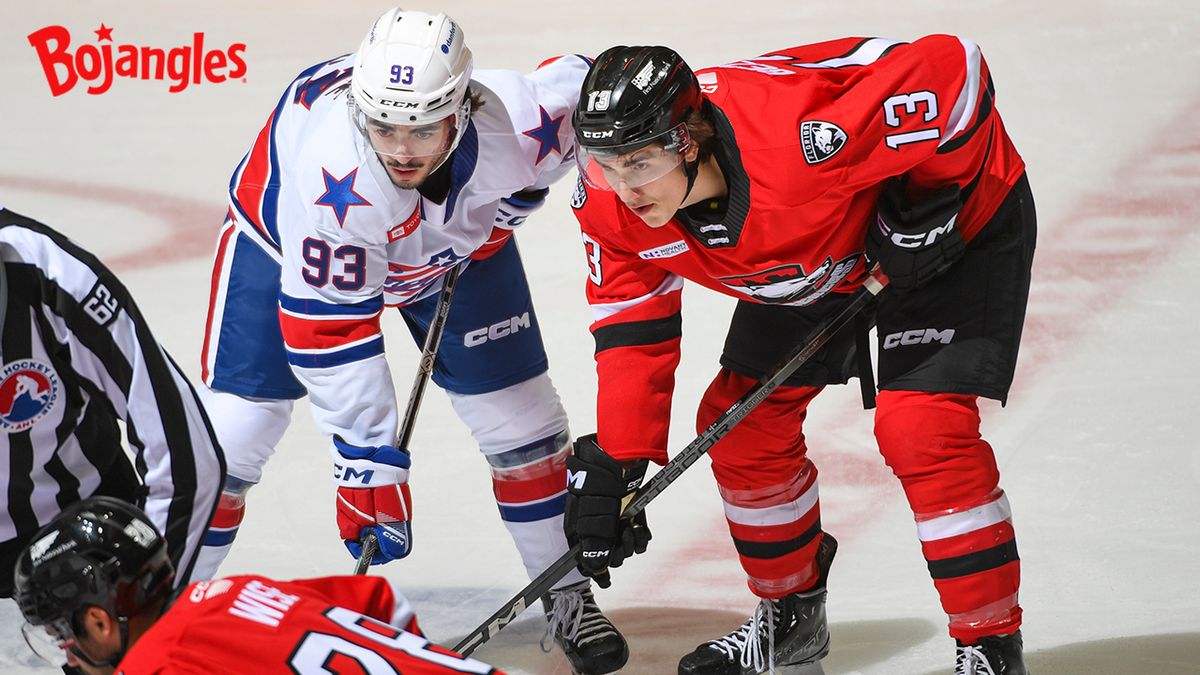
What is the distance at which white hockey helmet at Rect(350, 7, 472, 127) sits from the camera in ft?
8.45

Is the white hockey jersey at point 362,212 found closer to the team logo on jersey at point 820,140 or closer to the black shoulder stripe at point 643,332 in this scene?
the black shoulder stripe at point 643,332

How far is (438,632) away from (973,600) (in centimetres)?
124

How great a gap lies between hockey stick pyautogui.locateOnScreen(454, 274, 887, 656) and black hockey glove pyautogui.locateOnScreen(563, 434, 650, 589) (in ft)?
0.13

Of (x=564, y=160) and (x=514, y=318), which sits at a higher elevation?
(x=564, y=160)

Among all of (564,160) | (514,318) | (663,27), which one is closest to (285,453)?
(514,318)

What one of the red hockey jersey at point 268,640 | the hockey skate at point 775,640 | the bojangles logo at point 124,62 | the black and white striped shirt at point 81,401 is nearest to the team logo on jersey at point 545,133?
the black and white striped shirt at point 81,401

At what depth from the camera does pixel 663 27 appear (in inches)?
255

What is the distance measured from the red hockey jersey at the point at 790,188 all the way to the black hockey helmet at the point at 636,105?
96 mm

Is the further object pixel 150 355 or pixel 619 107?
pixel 619 107

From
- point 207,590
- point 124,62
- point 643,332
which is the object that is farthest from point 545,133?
point 124,62

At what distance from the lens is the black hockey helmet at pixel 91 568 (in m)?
1.73

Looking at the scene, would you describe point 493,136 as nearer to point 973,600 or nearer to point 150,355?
point 150,355

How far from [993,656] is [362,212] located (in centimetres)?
133

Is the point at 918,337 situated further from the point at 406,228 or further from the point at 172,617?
the point at 172,617
